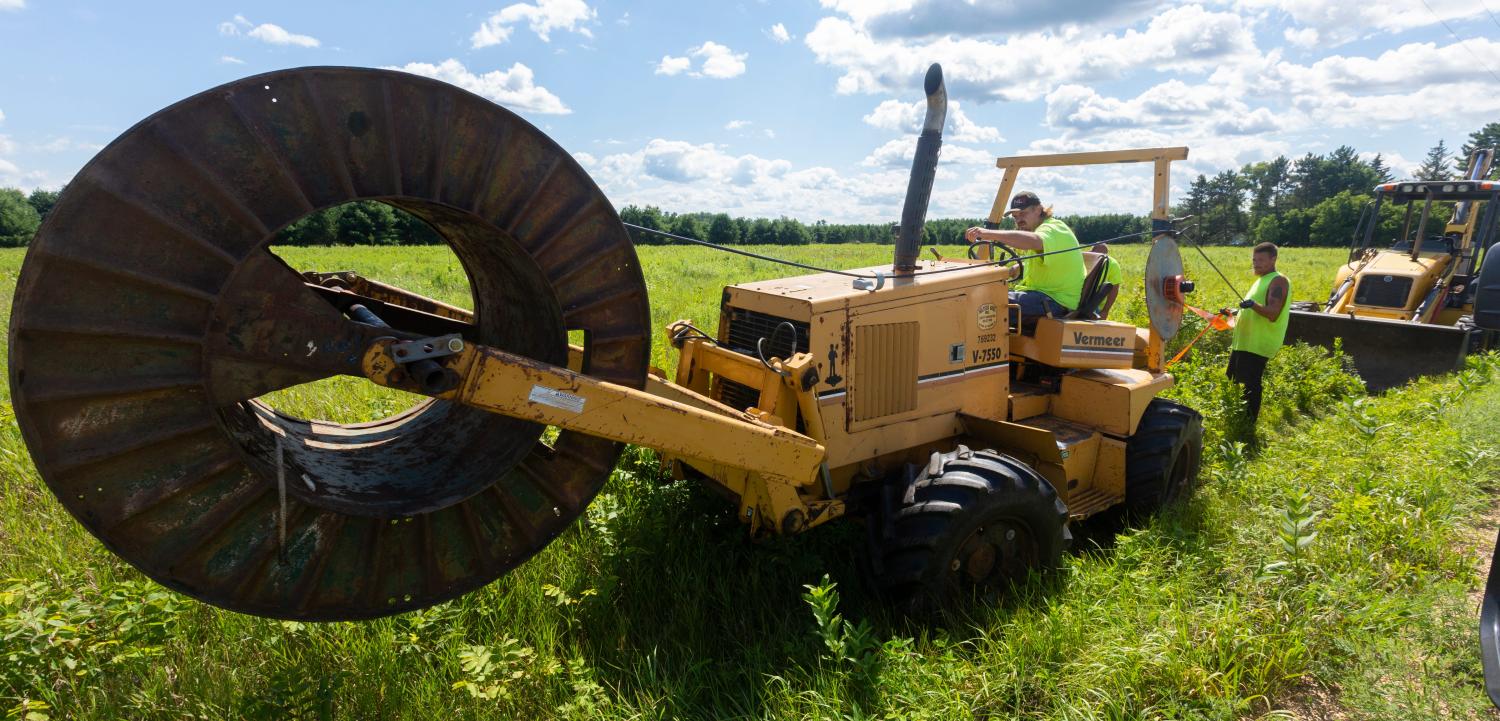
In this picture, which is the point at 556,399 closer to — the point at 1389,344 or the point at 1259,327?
the point at 1259,327

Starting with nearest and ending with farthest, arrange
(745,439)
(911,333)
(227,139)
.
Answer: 1. (227,139)
2. (745,439)
3. (911,333)

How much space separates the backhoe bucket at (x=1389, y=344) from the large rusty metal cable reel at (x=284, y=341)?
402 inches

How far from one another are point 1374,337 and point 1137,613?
8.12m

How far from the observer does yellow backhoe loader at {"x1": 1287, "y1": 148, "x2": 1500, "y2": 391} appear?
950 centimetres

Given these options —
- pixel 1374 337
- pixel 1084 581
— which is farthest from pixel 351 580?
pixel 1374 337

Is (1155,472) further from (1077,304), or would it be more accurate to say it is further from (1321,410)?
(1321,410)

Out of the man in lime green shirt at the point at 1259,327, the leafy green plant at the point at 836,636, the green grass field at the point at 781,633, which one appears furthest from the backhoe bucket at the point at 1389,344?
the leafy green plant at the point at 836,636

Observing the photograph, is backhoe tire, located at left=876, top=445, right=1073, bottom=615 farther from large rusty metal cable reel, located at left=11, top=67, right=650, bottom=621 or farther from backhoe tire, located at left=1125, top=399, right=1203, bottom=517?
large rusty metal cable reel, located at left=11, top=67, right=650, bottom=621

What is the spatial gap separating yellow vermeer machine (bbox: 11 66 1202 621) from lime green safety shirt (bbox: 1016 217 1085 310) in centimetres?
134

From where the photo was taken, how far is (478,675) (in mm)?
3426

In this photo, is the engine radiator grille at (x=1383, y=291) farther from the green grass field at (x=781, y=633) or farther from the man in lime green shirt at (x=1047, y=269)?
the man in lime green shirt at (x=1047, y=269)

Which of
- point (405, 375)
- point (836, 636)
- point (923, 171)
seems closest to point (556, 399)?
point (405, 375)

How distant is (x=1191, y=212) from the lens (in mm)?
37094

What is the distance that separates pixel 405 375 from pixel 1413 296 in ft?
41.3
